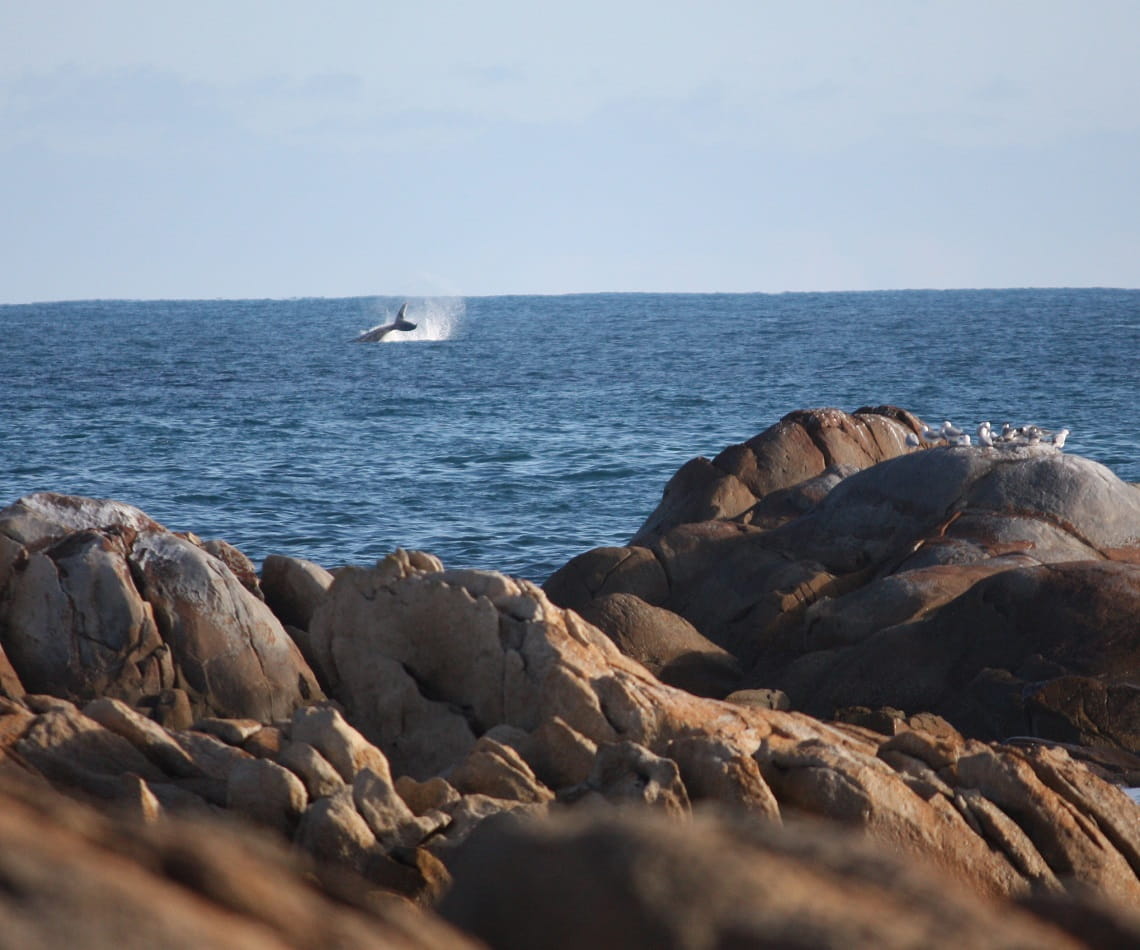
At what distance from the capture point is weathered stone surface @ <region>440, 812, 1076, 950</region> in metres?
1.85

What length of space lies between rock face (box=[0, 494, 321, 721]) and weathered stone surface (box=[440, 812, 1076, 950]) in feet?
25.5

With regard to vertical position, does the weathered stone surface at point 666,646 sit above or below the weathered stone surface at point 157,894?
below

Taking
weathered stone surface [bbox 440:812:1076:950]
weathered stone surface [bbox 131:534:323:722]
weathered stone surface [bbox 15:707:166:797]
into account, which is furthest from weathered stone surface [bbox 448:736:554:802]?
weathered stone surface [bbox 440:812:1076:950]

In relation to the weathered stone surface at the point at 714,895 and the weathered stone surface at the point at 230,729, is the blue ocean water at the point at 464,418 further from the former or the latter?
the weathered stone surface at the point at 714,895

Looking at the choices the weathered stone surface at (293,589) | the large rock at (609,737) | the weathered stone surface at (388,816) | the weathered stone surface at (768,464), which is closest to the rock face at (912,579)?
the weathered stone surface at (768,464)

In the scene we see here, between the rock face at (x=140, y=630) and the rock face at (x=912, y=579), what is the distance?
389 cm

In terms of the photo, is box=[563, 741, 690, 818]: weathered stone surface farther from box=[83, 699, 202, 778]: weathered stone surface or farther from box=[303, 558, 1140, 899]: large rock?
box=[83, 699, 202, 778]: weathered stone surface

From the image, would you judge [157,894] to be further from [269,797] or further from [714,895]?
[269,797]

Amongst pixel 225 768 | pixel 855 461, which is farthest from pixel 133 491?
pixel 225 768

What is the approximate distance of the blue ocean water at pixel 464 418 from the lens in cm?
2364

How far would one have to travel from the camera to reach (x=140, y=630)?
32.0ft

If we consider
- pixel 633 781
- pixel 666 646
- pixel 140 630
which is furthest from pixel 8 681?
pixel 666 646

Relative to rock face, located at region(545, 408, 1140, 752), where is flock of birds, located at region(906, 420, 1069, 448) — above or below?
above

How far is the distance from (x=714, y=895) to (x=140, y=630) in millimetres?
8543
